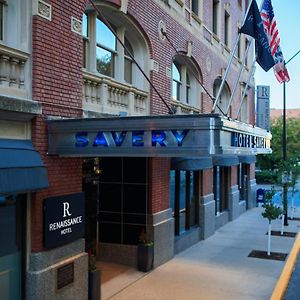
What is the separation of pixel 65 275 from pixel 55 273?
0.32 metres

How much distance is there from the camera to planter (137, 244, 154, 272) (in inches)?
494

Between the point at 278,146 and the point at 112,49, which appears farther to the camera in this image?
the point at 278,146

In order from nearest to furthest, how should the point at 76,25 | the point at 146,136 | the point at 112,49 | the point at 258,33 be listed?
the point at 146,136, the point at 76,25, the point at 112,49, the point at 258,33

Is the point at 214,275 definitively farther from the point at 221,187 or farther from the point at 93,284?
the point at 221,187

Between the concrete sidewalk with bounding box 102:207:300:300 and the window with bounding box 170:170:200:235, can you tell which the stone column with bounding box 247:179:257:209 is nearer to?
the concrete sidewalk with bounding box 102:207:300:300

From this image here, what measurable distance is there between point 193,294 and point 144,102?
18.2 feet

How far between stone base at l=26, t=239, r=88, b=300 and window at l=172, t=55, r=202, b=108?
8227 mm

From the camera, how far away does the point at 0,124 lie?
7.53m

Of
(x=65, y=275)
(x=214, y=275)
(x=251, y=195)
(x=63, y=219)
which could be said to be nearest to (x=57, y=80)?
(x=63, y=219)

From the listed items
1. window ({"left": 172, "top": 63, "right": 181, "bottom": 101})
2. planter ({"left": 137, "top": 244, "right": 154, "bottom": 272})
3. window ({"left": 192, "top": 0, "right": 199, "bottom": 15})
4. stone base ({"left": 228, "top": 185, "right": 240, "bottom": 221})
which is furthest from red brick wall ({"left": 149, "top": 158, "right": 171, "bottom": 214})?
stone base ({"left": 228, "top": 185, "right": 240, "bottom": 221})

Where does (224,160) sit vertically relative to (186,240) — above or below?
above

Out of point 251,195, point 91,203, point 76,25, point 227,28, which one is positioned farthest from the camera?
point 251,195

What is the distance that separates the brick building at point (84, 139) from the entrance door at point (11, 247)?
2 centimetres

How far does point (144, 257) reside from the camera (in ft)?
41.2
